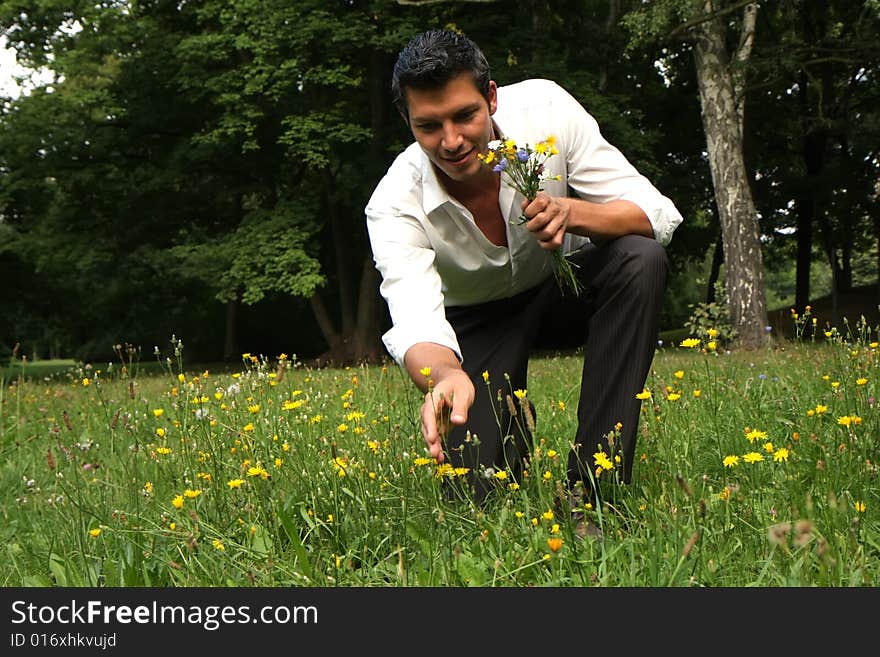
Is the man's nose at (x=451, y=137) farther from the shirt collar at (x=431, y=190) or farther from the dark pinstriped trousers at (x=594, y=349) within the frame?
the dark pinstriped trousers at (x=594, y=349)

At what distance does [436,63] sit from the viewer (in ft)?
8.93

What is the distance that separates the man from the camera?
2781mm

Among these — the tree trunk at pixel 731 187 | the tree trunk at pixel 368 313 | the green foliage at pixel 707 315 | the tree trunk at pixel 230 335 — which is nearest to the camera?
the green foliage at pixel 707 315

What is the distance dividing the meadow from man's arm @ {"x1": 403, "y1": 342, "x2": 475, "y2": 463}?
0.12 meters

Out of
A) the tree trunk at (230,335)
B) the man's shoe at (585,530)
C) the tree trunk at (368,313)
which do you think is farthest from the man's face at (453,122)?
the tree trunk at (230,335)

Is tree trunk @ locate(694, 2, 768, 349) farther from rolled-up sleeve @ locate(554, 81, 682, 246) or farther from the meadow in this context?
rolled-up sleeve @ locate(554, 81, 682, 246)

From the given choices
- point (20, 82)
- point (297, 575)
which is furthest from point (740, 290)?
point (20, 82)

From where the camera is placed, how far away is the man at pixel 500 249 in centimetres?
278

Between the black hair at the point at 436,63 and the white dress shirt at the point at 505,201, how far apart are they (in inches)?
14.7

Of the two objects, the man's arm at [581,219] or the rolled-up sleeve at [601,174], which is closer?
the man's arm at [581,219]

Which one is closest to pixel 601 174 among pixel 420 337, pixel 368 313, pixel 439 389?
pixel 420 337

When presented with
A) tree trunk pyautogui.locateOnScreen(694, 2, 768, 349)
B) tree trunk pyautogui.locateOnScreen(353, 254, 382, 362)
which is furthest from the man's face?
tree trunk pyautogui.locateOnScreen(353, 254, 382, 362)

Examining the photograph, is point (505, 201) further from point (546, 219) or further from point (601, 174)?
point (546, 219)

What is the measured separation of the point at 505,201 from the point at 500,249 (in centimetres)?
21
